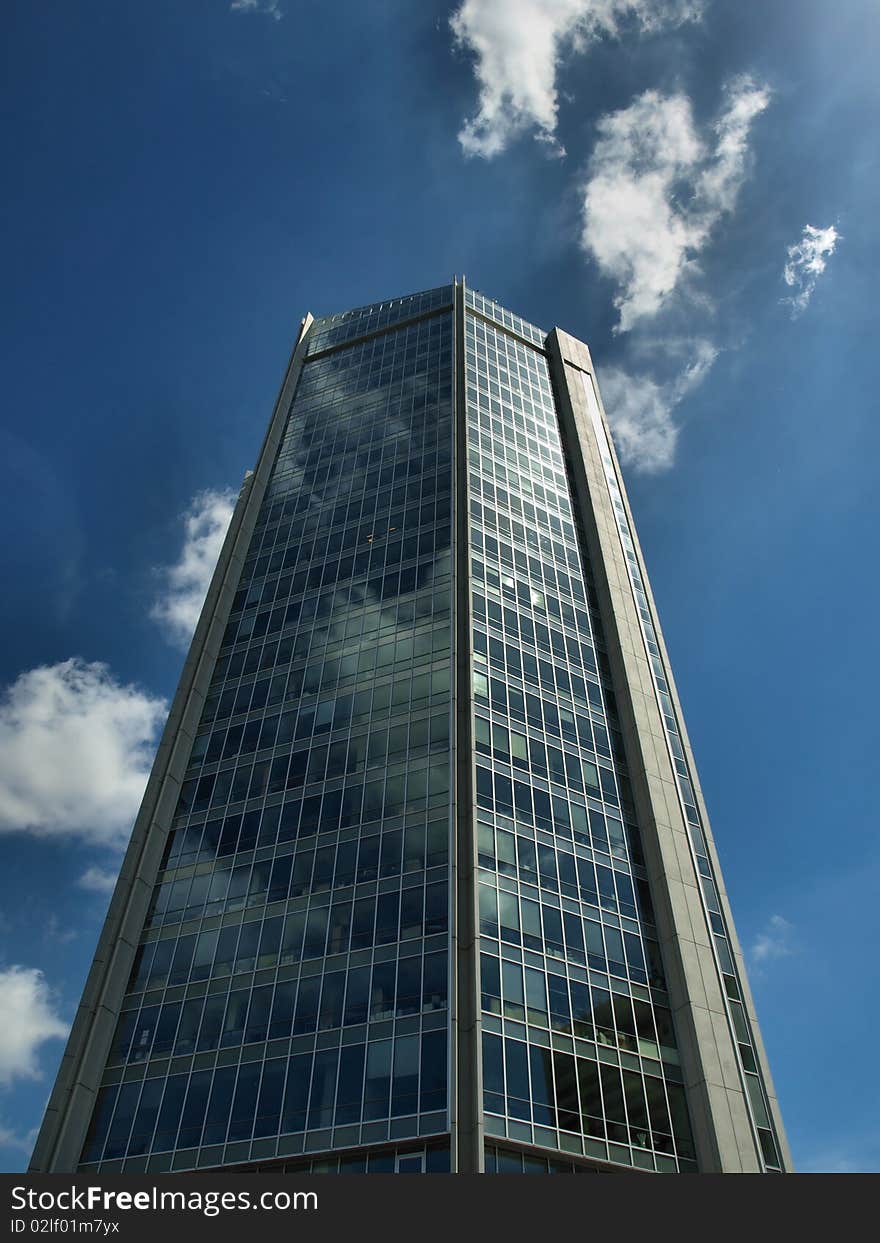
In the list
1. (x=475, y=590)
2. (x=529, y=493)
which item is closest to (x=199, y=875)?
(x=475, y=590)

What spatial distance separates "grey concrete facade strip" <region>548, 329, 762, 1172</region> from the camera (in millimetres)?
44344

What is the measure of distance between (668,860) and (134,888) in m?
30.8

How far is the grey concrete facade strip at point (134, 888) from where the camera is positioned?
148ft

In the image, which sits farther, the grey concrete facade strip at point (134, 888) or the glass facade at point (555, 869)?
the grey concrete facade strip at point (134, 888)

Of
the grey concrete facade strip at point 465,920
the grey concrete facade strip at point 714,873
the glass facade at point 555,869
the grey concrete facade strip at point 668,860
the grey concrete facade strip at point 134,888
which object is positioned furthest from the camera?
the grey concrete facade strip at point 714,873

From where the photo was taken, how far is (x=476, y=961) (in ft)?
146

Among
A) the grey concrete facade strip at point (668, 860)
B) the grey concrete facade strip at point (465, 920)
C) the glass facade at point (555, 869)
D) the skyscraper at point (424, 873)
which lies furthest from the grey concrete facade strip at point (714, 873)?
the grey concrete facade strip at point (465, 920)

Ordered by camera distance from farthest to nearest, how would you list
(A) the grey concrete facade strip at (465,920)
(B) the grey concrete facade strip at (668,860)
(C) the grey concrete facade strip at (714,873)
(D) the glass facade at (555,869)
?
(C) the grey concrete facade strip at (714,873) < (B) the grey concrete facade strip at (668,860) < (D) the glass facade at (555,869) < (A) the grey concrete facade strip at (465,920)

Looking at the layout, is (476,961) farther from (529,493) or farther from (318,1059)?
(529,493)

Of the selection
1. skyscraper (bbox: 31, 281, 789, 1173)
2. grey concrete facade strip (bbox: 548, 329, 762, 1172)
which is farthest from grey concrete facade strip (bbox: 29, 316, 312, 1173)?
grey concrete facade strip (bbox: 548, 329, 762, 1172)

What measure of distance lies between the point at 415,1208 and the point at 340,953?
21560mm

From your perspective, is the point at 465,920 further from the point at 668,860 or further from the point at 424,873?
the point at 668,860

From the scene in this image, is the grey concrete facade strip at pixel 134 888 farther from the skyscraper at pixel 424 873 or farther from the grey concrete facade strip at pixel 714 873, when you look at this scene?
the grey concrete facade strip at pixel 714 873

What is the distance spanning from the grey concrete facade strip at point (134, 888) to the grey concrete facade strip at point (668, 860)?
2875 cm
